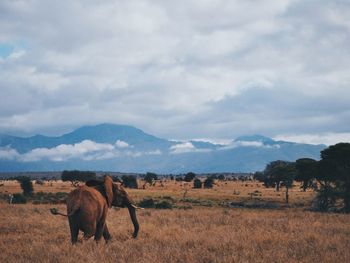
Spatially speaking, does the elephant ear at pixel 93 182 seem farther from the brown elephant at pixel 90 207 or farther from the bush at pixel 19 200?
the bush at pixel 19 200

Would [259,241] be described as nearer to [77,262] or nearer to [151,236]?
[151,236]

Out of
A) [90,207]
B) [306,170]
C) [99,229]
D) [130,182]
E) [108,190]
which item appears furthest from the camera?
[130,182]

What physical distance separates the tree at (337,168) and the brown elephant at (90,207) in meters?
33.1

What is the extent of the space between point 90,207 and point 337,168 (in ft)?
120

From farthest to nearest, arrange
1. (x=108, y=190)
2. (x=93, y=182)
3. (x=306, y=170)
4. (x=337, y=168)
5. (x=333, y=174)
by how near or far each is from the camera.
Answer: (x=306, y=170), (x=333, y=174), (x=337, y=168), (x=93, y=182), (x=108, y=190)

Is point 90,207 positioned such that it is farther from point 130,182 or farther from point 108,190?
point 130,182

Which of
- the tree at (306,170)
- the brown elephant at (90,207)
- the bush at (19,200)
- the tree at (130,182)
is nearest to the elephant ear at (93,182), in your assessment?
the brown elephant at (90,207)

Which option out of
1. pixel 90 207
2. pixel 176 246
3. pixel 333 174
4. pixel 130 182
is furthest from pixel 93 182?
pixel 130 182

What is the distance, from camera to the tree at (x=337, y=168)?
45.4 meters

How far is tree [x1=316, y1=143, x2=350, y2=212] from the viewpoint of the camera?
45.4 metres

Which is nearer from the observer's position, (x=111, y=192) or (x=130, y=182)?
(x=111, y=192)

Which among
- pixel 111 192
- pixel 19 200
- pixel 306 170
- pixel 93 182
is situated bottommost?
pixel 19 200

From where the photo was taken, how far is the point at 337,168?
4606 centimetres

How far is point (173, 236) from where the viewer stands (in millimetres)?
17828
